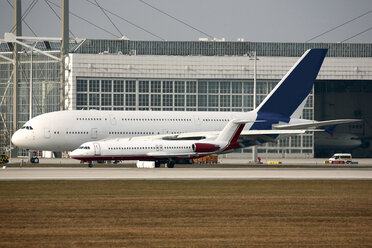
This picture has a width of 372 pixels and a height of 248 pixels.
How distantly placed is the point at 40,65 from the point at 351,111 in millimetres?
60716

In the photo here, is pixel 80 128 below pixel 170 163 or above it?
above

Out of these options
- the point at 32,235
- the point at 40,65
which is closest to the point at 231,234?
the point at 32,235

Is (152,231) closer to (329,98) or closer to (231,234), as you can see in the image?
(231,234)

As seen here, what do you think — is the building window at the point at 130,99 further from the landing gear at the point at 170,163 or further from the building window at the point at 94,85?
the landing gear at the point at 170,163

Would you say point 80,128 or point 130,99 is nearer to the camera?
point 80,128

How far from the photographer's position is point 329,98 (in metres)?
135

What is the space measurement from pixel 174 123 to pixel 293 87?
15682 millimetres

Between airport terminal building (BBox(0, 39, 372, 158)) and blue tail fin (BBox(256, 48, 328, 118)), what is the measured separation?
88.7 feet

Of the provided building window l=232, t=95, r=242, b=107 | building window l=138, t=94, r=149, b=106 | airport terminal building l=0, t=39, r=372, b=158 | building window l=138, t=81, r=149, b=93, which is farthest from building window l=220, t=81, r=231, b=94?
building window l=138, t=94, r=149, b=106

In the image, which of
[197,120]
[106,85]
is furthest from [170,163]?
[106,85]

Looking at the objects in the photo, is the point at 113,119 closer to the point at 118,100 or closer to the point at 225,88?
the point at 118,100

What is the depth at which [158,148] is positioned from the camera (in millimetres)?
78375

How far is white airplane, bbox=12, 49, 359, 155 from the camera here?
85625 mm

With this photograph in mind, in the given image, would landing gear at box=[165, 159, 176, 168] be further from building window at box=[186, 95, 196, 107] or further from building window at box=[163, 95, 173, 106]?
building window at box=[186, 95, 196, 107]
